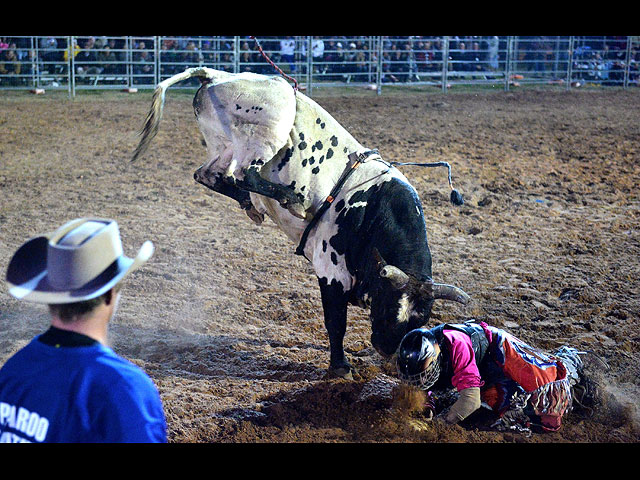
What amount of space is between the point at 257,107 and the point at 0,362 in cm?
246

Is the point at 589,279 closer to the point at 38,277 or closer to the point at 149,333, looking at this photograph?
the point at 149,333

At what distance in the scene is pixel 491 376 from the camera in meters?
4.29

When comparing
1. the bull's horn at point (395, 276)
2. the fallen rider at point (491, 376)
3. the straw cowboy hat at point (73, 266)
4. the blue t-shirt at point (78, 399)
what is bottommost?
the fallen rider at point (491, 376)

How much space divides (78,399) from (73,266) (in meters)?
0.39

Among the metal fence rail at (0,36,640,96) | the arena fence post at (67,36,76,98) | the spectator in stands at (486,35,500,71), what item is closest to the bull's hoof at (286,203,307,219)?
the metal fence rail at (0,36,640,96)

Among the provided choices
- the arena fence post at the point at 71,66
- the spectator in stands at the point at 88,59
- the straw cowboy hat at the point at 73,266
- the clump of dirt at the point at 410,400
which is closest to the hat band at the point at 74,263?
the straw cowboy hat at the point at 73,266

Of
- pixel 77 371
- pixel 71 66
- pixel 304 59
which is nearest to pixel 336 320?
pixel 77 371

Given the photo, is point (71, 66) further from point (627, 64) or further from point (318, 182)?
point (627, 64)

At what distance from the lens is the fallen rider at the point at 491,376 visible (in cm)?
402

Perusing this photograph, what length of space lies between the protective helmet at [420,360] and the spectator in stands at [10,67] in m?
14.4

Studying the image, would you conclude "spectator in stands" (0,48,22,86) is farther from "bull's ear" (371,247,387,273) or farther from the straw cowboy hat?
the straw cowboy hat

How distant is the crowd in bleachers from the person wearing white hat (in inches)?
539

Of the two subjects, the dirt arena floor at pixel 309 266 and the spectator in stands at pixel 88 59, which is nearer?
the dirt arena floor at pixel 309 266

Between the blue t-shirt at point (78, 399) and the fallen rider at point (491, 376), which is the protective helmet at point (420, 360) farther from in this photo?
the blue t-shirt at point (78, 399)
